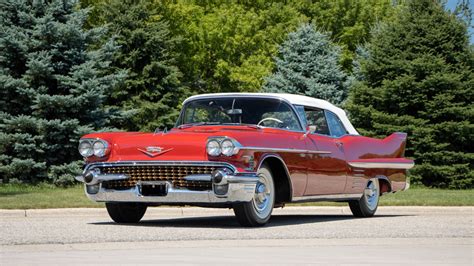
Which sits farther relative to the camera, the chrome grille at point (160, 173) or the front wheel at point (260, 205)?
the front wheel at point (260, 205)

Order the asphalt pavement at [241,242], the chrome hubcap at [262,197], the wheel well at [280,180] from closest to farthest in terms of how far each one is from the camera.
Result: the asphalt pavement at [241,242] < the chrome hubcap at [262,197] < the wheel well at [280,180]

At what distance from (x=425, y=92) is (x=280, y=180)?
61.0 feet

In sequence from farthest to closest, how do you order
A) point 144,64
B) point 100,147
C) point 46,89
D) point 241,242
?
point 144,64 < point 46,89 < point 100,147 < point 241,242

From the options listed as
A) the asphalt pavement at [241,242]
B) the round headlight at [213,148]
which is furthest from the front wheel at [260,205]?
the round headlight at [213,148]

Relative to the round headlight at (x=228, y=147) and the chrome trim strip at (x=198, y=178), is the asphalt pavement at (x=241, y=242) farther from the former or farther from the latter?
the round headlight at (x=228, y=147)

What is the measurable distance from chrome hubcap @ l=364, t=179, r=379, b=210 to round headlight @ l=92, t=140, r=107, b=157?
15.1 ft

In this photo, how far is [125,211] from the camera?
41.5ft

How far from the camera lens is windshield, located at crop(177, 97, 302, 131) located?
12.8 meters

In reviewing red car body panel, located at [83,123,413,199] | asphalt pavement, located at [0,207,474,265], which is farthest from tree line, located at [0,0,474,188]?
red car body panel, located at [83,123,413,199]

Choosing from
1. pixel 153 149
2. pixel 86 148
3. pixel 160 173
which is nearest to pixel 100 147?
pixel 86 148

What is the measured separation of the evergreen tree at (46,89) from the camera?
25031 mm

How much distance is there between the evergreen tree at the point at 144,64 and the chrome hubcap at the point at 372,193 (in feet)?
69.1

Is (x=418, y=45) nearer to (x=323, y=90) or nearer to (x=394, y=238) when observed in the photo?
(x=323, y=90)

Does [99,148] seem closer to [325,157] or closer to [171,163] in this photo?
[171,163]
